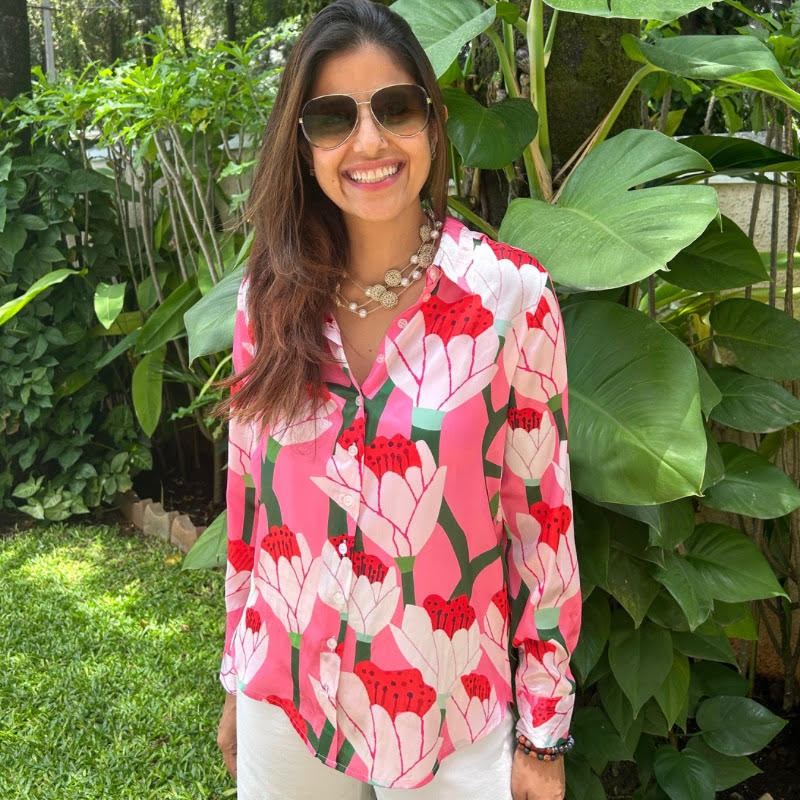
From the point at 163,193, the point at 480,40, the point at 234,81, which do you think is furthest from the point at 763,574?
the point at 163,193

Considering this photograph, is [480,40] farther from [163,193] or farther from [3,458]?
[3,458]

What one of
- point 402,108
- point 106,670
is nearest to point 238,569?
point 402,108

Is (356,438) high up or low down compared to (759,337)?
up

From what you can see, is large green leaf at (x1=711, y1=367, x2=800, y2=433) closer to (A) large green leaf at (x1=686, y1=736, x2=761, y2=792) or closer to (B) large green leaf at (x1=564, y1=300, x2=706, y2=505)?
(B) large green leaf at (x1=564, y1=300, x2=706, y2=505)

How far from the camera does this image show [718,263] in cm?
149

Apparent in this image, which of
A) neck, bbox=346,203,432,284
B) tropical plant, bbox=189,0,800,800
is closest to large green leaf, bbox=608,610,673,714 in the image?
tropical plant, bbox=189,0,800,800

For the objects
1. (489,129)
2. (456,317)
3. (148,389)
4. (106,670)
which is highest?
(489,129)

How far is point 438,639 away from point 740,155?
100cm

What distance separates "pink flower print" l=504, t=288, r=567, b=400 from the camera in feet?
3.48

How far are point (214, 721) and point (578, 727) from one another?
1.12m

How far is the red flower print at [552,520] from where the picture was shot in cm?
110

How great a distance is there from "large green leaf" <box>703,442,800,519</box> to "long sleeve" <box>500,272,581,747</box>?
0.49m

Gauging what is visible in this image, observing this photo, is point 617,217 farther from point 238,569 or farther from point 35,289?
point 35,289

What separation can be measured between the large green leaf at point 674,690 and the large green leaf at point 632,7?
3.47 feet
